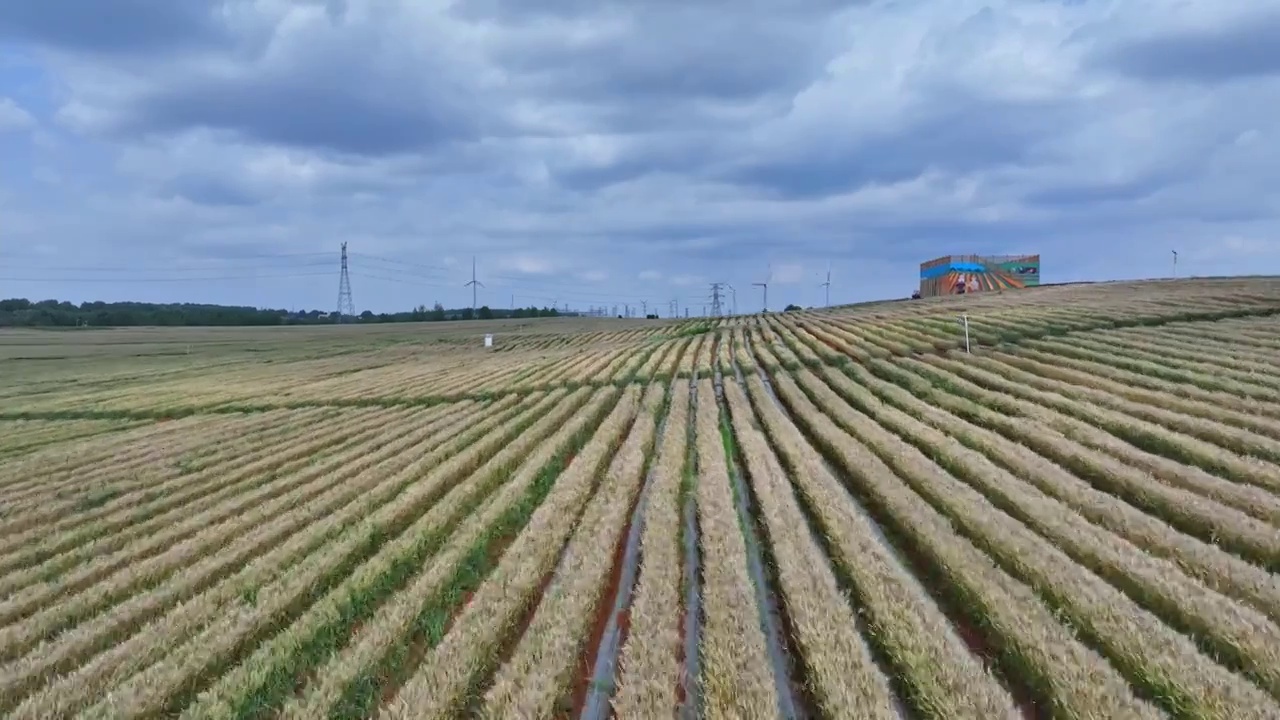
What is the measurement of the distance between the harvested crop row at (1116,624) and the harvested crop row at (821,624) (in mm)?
2361

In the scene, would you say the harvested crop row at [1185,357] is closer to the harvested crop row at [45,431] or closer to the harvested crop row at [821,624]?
the harvested crop row at [821,624]

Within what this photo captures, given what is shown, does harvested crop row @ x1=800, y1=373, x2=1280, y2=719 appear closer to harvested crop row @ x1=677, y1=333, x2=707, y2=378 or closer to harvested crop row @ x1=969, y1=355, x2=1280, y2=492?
harvested crop row @ x1=969, y1=355, x2=1280, y2=492

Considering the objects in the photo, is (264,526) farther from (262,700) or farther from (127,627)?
(262,700)

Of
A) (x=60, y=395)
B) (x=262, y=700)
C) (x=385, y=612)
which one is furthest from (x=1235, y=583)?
(x=60, y=395)

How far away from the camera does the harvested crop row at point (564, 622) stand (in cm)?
740

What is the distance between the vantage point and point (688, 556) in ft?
38.8

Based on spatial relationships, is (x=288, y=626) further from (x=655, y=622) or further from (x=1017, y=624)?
(x=1017, y=624)

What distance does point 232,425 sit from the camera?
28938 millimetres

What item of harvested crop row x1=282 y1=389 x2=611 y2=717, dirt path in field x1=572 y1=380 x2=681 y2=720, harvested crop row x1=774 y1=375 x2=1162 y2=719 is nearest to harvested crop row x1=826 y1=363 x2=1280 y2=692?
harvested crop row x1=774 y1=375 x2=1162 y2=719

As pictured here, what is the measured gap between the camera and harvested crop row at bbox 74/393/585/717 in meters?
7.84

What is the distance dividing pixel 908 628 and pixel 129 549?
13.0 metres

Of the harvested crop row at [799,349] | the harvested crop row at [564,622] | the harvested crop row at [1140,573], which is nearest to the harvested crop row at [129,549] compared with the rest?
the harvested crop row at [564,622]

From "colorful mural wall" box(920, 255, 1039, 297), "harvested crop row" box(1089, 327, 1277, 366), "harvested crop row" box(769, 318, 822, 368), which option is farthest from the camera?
"colorful mural wall" box(920, 255, 1039, 297)

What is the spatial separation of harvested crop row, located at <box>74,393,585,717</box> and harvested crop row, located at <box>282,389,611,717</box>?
0.43 meters
